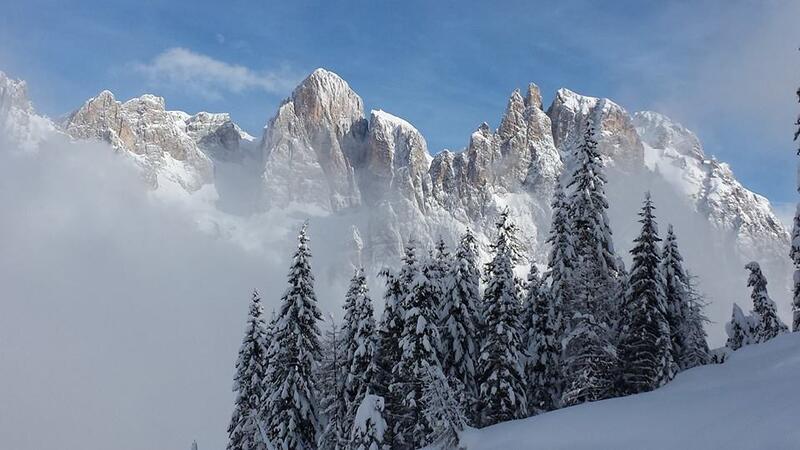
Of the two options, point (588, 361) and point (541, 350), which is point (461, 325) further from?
point (588, 361)

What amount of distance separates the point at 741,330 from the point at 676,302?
1372 cm

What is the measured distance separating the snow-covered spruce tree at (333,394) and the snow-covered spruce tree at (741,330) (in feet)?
86.3

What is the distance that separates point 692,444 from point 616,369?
16944 millimetres

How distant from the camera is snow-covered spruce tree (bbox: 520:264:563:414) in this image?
111 feet

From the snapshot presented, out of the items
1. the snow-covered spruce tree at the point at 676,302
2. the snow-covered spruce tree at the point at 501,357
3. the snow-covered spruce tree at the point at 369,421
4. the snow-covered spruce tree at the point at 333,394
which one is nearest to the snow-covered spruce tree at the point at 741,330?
the snow-covered spruce tree at the point at 676,302

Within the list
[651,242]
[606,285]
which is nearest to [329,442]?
[606,285]

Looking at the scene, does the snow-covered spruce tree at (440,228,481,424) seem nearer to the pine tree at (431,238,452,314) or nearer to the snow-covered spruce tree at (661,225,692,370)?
the pine tree at (431,238,452,314)

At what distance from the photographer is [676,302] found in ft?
114

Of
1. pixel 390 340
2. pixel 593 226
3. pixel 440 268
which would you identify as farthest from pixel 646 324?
pixel 390 340

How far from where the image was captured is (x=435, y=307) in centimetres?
3238

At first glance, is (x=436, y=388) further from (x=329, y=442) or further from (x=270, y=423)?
(x=329, y=442)

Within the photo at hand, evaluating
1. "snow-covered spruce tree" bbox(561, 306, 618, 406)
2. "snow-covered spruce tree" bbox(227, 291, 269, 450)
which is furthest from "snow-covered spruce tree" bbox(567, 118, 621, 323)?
"snow-covered spruce tree" bbox(227, 291, 269, 450)

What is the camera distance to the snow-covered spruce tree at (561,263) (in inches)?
1228

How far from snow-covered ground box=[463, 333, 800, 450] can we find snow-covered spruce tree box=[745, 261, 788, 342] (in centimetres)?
2358
